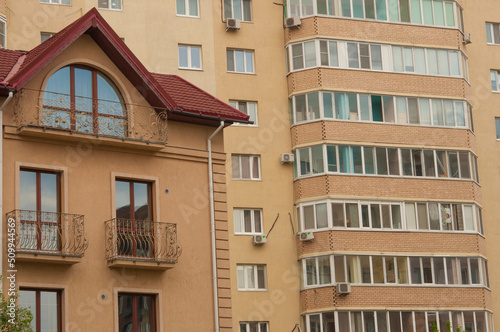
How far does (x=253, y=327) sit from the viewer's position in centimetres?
4344

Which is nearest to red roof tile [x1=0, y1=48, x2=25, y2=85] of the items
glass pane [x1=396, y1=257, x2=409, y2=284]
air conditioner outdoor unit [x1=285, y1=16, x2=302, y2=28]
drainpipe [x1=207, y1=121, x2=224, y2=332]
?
drainpipe [x1=207, y1=121, x2=224, y2=332]

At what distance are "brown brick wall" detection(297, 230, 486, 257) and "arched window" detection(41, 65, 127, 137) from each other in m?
17.6

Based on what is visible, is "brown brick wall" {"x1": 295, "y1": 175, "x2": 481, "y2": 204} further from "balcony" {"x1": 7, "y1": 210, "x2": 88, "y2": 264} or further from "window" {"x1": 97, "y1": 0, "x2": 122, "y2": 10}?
"balcony" {"x1": 7, "y1": 210, "x2": 88, "y2": 264}

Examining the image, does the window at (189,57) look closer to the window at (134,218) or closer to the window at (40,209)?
the window at (134,218)

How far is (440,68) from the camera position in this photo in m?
47.5

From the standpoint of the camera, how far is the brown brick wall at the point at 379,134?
148 ft

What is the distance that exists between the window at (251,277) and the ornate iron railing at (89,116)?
651 inches

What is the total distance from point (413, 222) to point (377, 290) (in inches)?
138

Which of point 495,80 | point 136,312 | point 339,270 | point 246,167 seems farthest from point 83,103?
point 495,80

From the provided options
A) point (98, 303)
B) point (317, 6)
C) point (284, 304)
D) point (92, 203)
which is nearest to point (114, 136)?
point (92, 203)

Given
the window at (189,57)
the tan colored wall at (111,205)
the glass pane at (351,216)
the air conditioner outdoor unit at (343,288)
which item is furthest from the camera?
the window at (189,57)

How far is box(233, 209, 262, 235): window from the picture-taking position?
44531 millimetres

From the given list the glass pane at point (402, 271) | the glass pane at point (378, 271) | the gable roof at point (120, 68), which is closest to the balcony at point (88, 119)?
the gable roof at point (120, 68)

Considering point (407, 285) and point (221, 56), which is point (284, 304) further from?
point (221, 56)
